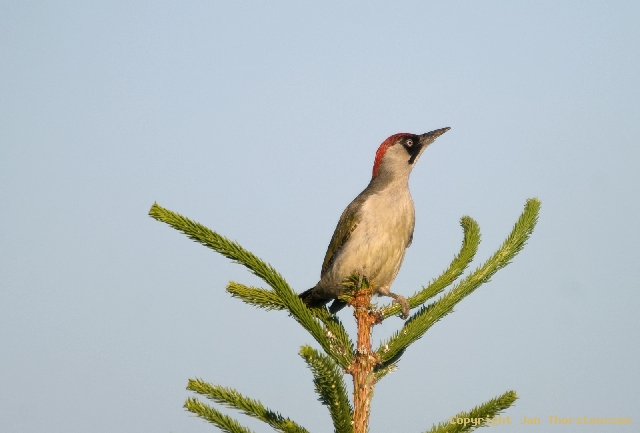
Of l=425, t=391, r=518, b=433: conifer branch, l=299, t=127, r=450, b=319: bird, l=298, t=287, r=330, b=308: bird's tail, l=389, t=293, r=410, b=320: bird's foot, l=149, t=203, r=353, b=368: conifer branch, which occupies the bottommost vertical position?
l=425, t=391, r=518, b=433: conifer branch

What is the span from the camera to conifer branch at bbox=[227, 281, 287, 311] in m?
5.29

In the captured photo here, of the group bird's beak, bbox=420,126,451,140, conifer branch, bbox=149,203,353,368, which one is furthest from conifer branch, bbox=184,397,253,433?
bird's beak, bbox=420,126,451,140

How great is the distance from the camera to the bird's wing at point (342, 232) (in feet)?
26.6

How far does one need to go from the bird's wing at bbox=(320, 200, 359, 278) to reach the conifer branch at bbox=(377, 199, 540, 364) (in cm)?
281

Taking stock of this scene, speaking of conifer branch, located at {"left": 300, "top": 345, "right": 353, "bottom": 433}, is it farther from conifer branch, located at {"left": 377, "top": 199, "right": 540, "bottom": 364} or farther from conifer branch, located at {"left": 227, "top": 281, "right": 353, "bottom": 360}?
conifer branch, located at {"left": 227, "top": 281, "right": 353, "bottom": 360}

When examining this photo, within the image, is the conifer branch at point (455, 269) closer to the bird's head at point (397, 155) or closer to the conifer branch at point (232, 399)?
the conifer branch at point (232, 399)

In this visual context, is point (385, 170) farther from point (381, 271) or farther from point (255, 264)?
point (255, 264)

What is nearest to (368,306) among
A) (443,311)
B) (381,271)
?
(443,311)

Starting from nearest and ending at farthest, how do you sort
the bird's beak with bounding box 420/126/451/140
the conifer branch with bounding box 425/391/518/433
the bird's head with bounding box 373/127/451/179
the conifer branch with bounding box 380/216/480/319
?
1. the conifer branch with bounding box 425/391/518/433
2. the conifer branch with bounding box 380/216/480/319
3. the bird's head with bounding box 373/127/451/179
4. the bird's beak with bounding box 420/126/451/140

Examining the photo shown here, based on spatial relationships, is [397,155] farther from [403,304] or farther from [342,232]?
[403,304]

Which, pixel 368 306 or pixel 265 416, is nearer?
pixel 265 416

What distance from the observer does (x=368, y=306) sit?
5277 mm

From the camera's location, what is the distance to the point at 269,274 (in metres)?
Result: 4.57

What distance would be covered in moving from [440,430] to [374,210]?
4.44 meters
